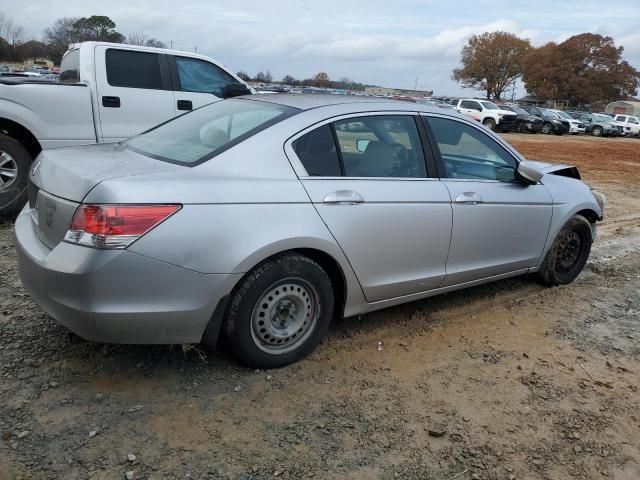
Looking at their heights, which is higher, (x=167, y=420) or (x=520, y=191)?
(x=520, y=191)

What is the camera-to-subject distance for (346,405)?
3088 millimetres

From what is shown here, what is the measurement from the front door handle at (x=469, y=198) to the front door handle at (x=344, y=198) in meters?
0.87

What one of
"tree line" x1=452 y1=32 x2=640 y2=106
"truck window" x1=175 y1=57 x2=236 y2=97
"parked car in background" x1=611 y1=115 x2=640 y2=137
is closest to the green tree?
"tree line" x1=452 y1=32 x2=640 y2=106

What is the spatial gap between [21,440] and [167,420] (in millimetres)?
647

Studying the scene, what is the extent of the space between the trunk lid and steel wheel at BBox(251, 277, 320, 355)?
2.87ft

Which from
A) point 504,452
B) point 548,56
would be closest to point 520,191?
point 504,452

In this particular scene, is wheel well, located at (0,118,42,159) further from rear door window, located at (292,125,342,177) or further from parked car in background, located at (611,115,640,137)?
parked car in background, located at (611,115,640,137)

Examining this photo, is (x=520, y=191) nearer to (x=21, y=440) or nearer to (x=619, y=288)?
(x=619, y=288)

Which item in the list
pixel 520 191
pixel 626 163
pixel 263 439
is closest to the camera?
pixel 263 439

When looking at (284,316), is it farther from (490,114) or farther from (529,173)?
(490,114)

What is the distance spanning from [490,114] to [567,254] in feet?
95.4

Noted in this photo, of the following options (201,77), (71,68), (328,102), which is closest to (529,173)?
(328,102)

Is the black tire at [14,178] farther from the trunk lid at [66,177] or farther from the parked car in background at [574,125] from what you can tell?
the parked car in background at [574,125]

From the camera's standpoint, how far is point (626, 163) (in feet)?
59.5
